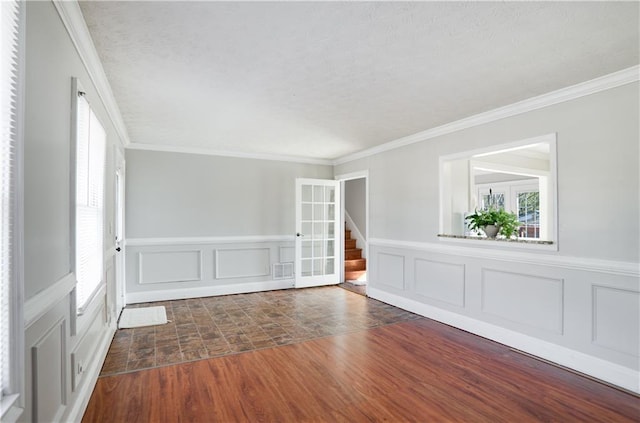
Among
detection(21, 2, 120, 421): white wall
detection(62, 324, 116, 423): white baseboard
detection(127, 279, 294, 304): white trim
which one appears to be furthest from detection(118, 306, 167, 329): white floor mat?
detection(21, 2, 120, 421): white wall

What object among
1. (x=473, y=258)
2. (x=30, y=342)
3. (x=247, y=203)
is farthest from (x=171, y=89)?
(x=473, y=258)

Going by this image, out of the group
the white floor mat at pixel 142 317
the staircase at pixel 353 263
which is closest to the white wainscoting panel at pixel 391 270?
the staircase at pixel 353 263

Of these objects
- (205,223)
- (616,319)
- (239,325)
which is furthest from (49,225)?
(205,223)

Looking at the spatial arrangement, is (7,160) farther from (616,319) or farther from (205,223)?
(205,223)

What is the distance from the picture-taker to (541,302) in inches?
125

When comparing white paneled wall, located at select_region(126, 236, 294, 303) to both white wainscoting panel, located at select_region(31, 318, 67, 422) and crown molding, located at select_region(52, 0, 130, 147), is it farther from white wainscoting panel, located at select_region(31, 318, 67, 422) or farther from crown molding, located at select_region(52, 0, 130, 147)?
white wainscoting panel, located at select_region(31, 318, 67, 422)

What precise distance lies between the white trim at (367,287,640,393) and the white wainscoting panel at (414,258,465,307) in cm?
17

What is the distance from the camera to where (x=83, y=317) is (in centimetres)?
229

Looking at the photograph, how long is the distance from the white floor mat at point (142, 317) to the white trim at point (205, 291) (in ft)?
1.30

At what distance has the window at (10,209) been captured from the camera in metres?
1.17

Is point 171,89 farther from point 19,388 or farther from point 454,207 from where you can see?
point 454,207

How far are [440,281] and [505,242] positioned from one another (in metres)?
1.00

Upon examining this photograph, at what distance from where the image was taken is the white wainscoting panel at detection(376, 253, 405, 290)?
4.88 metres

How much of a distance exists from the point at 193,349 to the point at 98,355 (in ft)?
2.63
